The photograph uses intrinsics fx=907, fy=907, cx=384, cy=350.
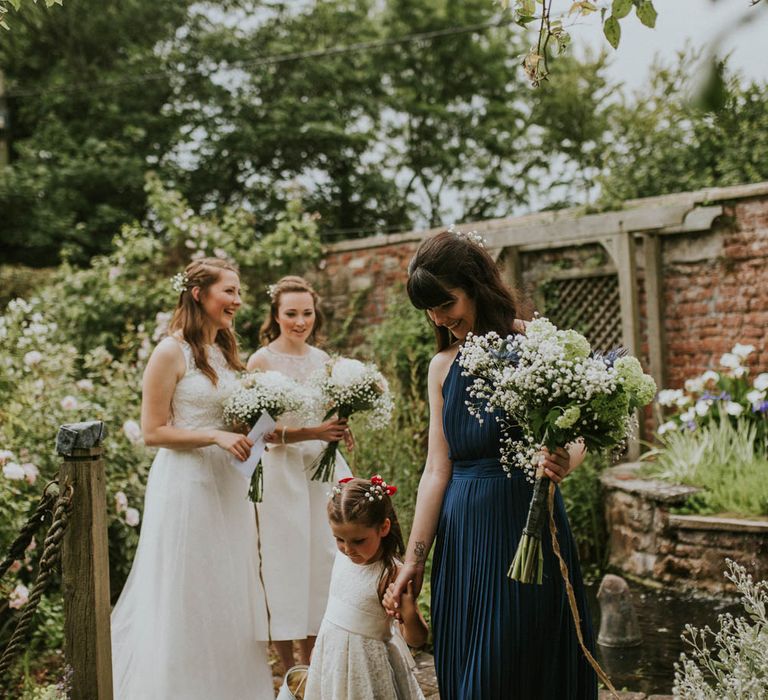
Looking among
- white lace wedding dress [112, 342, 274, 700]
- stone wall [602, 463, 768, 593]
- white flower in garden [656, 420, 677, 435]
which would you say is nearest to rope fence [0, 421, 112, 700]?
white lace wedding dress [112, 342, 274, 700]

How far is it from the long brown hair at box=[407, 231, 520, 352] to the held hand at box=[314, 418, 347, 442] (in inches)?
70.9

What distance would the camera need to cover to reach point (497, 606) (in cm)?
262

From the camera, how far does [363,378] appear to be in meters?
4.42

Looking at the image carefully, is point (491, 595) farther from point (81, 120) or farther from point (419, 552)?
point (81, 120)

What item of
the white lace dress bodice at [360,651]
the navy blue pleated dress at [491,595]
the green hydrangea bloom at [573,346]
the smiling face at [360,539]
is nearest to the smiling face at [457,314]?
the navy blue pleated dress at [491,595]

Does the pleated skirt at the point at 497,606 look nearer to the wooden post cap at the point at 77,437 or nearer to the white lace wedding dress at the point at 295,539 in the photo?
the wooden post cap at the point at 77,437

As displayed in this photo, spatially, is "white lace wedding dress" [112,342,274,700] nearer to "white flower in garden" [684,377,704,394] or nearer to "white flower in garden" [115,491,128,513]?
"white flower in garden" [115,491,128,513]

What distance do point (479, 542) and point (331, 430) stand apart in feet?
6.00

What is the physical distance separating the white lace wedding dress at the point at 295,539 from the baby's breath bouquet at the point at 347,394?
0.11m

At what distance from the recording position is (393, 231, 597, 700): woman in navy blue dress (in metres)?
2.59

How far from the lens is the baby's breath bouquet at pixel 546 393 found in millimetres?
2438

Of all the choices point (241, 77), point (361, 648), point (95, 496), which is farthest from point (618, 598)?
point (241, 77)

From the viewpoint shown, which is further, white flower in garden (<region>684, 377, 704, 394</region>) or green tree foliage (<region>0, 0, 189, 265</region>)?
green tree foliage (<region>0, 0, 189, 265</region>)

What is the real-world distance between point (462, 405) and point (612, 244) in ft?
20.0
